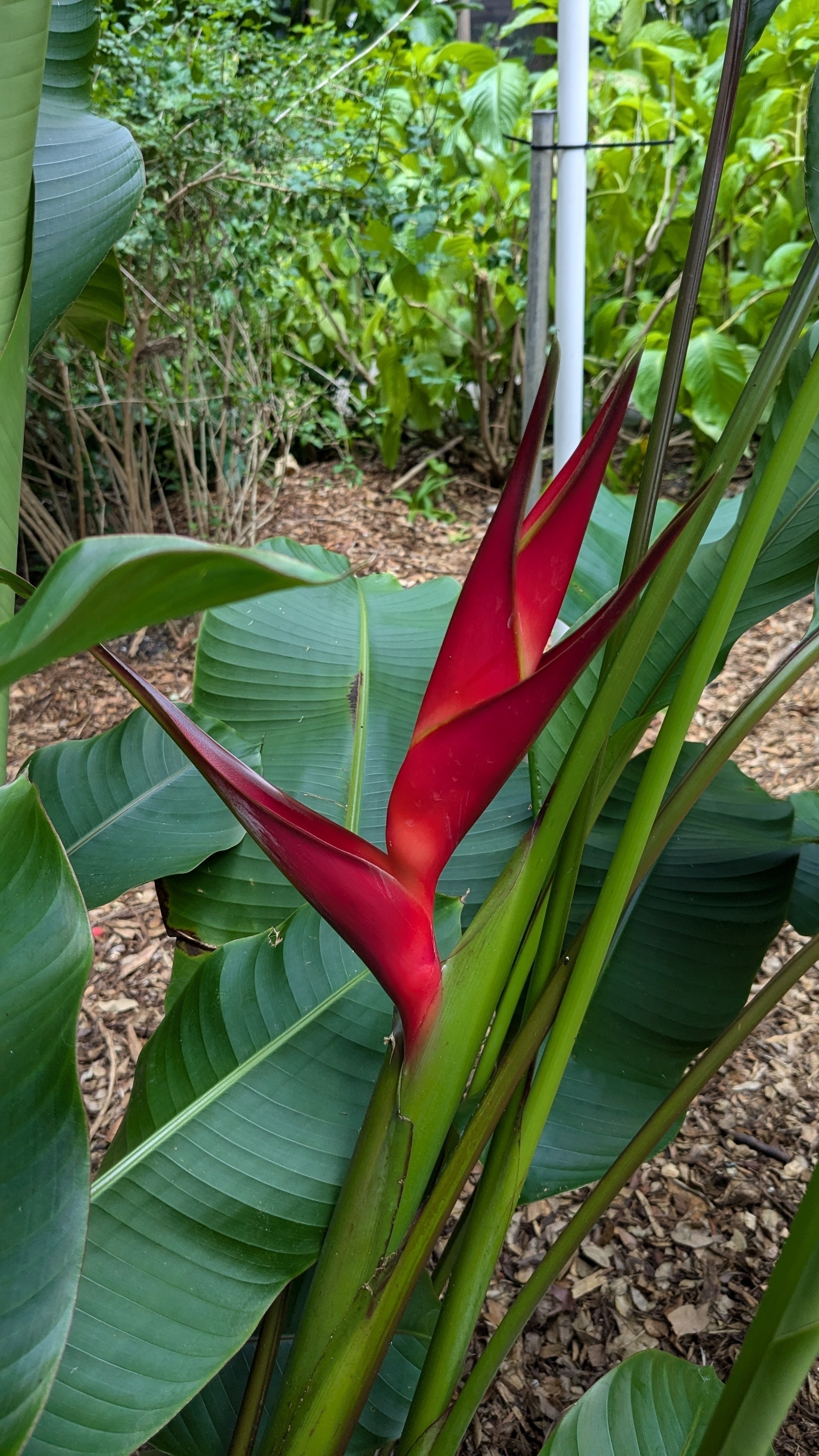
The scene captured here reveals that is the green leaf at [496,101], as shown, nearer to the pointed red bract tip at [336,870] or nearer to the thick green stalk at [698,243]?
the thick green stalk at [698,243]

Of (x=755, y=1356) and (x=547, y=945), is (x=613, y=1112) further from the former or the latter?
(x=755, y=1356)

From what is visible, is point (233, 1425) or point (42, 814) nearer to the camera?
point (42, 814)

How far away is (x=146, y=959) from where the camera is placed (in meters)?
1.54

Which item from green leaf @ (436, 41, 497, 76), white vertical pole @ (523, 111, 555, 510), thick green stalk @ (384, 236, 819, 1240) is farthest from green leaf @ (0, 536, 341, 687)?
green leaf @ (436, 41, 497, 76)

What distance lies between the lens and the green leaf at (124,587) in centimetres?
20

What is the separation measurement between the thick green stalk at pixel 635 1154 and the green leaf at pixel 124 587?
44 centimetres

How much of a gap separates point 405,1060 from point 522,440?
0.26m

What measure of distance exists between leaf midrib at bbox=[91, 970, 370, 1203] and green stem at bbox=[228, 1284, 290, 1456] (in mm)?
124

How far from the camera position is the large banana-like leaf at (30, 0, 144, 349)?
60 centimetres

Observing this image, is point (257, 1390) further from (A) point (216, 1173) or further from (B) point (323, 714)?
(B) point (323, 714)

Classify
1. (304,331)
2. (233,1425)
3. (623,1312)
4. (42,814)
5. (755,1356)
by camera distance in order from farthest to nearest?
(304,331), (623,1312), (233,1425), (42,814), (755,1356)

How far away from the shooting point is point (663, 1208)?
1.08 m

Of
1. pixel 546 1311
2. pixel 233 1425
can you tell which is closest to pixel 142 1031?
pixel 546 1311

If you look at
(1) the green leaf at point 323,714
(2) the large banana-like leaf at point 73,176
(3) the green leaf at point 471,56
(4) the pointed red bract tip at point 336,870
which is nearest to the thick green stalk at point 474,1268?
(4) the pointed red bract tip at point 336,870
